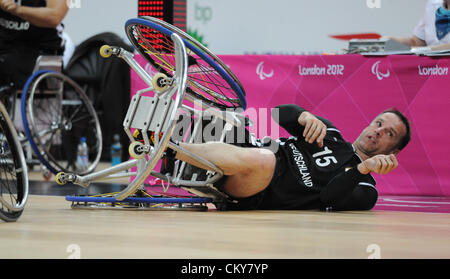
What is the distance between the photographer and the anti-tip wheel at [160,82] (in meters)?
2.19

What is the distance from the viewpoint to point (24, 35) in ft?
13.7

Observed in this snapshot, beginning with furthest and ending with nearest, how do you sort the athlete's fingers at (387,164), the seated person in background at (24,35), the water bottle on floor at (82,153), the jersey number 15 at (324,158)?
the water bottle on floor at (82,153) → the seated person in background at (24,35) → the jersey number 15 at (324,158) → the athlete's fingers at (387,164)

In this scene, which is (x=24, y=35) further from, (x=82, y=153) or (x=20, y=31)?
(x=82, y=153)

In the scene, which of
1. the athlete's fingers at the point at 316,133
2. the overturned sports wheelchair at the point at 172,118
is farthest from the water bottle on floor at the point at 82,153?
the athlete's fingers at the point at 316,133

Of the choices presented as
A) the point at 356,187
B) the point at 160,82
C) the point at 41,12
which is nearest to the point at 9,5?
the point at 41,12

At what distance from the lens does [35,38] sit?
4.23 metres

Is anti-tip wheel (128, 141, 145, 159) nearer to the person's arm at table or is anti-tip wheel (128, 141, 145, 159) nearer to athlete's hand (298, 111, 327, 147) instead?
athlete's hand (298, 111, 327, 147)

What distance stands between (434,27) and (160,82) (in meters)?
2.61

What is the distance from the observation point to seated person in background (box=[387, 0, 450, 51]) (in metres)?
4.10

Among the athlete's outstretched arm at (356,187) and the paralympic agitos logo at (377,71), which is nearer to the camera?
the athlete's outstretched arm at (356,187)

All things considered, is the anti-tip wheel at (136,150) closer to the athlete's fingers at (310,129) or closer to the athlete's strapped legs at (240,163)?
the athlete's strapped legs at (240,163)

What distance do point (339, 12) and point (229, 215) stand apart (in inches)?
200
